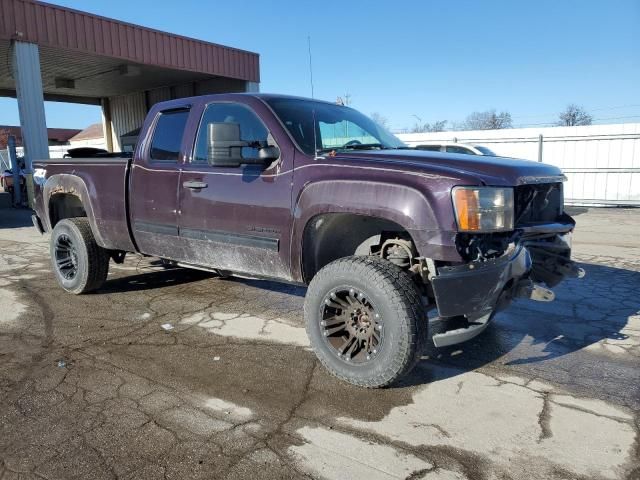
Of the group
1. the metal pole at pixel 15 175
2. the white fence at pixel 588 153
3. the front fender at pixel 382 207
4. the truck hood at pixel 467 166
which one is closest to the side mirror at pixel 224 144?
the front fender at pixel 382 207

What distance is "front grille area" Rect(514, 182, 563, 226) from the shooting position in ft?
11.1

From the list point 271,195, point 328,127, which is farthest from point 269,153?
point 328,127

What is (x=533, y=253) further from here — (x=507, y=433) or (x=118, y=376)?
(x=118, y=376)

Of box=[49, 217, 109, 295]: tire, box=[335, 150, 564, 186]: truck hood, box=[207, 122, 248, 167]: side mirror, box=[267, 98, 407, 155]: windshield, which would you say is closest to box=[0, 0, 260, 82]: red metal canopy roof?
box=[49, 217, 109, 295]: tire

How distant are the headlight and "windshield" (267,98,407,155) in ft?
3.93

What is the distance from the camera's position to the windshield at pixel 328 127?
12.5ft

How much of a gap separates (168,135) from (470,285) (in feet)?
10.1

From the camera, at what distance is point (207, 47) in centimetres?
1802

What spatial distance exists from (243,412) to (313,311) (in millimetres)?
826

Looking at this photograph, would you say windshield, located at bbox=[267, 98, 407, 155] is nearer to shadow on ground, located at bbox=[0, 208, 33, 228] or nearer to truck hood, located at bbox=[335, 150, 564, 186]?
truck hood, located at bbox=[335, 150, 564, 186]

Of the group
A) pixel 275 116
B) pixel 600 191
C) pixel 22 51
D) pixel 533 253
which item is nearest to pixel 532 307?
pixel 533 253

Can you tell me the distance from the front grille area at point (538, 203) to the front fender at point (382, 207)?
74 centimetres

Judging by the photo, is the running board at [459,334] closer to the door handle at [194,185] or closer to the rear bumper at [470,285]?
the rear bumper at [470,285]

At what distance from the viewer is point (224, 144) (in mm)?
3555
